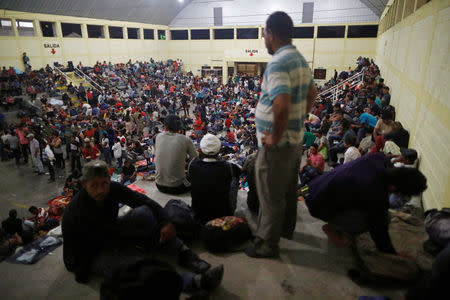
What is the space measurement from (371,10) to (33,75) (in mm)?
28485

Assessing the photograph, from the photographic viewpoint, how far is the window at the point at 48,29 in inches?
816

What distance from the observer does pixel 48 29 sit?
21156 mm

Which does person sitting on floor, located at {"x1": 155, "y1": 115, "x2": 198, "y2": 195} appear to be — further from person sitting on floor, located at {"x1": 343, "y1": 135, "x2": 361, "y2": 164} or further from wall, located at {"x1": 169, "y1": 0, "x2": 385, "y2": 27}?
wall, located at {"x1": 169, "y1": 0, "x2": 385, "y2": 27}

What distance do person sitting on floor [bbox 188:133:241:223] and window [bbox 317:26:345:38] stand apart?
28.1m

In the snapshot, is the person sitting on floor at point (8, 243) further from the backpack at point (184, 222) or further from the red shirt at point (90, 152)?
the backpack at point (184, 222)

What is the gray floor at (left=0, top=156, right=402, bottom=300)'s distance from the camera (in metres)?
2.17

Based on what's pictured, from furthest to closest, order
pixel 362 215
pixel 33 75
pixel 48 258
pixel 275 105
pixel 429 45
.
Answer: pixel 33 75 → pixel 429 45 → pixel 48 258 → pixel 362 215 → pixel 275 105

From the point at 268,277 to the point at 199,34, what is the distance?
113 ft

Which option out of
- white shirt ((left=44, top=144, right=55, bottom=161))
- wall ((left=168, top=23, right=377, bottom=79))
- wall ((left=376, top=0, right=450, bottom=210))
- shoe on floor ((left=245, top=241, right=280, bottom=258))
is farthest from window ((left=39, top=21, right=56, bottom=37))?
shoe on floor ((left=245, top=241, right=280, bottom=258))

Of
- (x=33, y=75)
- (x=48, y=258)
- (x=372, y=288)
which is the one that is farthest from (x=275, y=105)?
(x=33, y=75)

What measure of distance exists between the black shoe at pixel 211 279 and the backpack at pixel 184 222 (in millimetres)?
644

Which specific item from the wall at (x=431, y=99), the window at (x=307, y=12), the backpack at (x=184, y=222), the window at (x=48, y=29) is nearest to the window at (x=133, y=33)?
the window at (x=48, y=29)

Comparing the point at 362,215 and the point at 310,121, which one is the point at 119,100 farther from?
the point at 362,215

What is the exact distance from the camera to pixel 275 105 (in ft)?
6.28
